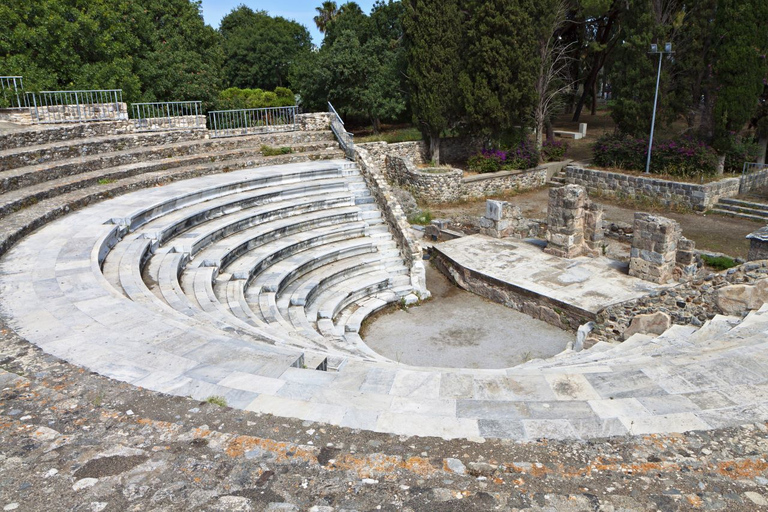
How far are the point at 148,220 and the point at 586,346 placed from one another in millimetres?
8799

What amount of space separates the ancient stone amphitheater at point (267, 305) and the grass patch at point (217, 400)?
2.4 inches

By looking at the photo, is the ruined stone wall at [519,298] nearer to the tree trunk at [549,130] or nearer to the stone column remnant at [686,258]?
the stone column remnant at [686,258]

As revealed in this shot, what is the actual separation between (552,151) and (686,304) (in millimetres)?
17774

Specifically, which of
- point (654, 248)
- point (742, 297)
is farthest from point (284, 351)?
point (654, 248)

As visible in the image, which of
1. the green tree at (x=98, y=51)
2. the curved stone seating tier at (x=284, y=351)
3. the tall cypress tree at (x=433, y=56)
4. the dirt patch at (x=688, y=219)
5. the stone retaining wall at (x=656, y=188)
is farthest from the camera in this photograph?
the tall cypress tree at (x=433, y=56)

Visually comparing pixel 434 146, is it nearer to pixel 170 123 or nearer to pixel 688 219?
pixel 688 219

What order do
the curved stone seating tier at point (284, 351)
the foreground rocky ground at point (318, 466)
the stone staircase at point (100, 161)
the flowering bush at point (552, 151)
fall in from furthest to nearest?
the flowering bush at point (552, 151), the stone staircase at point (100, 161), the curved stone seating tier at point (284, 351), the foreground rocky ground at point (318, 466)

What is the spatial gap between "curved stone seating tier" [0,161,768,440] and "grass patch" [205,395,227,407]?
48mm

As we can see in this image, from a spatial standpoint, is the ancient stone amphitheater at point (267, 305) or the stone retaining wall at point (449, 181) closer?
the ancient stone amphitheater at point (267, 305)

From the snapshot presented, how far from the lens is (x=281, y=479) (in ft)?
12.1

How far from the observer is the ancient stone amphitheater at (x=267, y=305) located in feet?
14.9

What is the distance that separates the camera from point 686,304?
9.21 m

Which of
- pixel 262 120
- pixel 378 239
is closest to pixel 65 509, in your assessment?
pixel 378 239

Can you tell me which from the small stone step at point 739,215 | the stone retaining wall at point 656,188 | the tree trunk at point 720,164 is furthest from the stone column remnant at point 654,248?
the tree trunk at point 720,164
